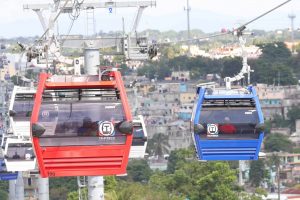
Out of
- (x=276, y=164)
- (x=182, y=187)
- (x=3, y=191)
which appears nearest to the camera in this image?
(x=182, y=187)

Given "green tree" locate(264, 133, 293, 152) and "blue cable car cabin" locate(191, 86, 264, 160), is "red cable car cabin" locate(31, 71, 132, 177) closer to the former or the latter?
"blue cable car cabin" locate(191, 86, 264, 160)

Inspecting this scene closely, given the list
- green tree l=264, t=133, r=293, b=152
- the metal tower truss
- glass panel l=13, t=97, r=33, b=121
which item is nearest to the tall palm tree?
green tree l=264, t=133, r=293, b=152

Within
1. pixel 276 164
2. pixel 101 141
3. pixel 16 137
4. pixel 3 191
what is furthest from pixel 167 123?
pixel 101 141

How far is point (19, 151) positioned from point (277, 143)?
91030 mm

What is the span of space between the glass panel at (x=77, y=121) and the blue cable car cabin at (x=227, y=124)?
3.95 m

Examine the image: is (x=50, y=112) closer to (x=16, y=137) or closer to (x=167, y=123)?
(x=16, y=137)

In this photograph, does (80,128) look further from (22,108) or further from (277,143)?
(277,143)

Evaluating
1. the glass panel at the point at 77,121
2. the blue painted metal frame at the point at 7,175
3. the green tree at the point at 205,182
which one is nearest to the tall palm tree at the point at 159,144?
the green tree at the point at 205,182

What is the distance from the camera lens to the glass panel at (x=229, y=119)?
2319 cm

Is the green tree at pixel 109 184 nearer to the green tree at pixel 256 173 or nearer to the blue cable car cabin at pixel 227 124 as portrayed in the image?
the blue cable car cabin at pixel 227 124

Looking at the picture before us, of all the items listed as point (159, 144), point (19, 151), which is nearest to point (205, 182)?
point (19, 151)

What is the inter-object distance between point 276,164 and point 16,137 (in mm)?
80490

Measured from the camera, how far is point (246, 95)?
2314 centimetres

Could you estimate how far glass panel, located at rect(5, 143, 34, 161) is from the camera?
31.3m
